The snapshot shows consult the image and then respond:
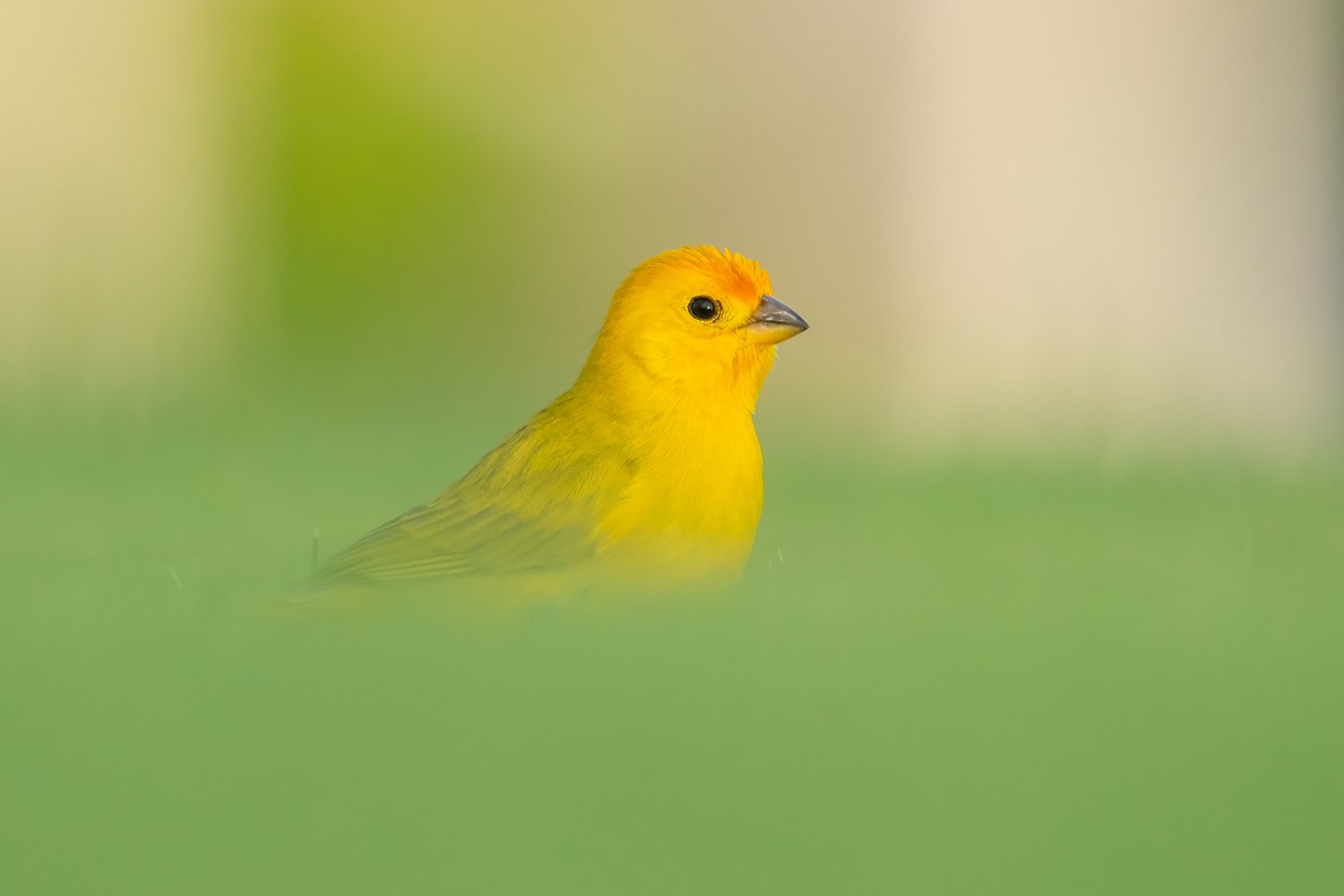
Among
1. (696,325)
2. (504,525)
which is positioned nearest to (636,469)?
(504,525)

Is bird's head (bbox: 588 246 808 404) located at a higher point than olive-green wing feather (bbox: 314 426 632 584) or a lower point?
higher

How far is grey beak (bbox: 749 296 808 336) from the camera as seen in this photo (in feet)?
8.26

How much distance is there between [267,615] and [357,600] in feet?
1.18

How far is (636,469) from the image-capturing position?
7.50 feet

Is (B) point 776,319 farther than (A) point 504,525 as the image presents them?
Yes

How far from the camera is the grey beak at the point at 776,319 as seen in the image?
8.26ft

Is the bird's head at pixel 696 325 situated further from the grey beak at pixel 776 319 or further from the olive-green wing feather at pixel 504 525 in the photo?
the olive-green wing feather at pixel 504 525

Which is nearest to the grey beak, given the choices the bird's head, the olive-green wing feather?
the bird's head

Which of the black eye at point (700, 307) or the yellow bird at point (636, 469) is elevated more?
the black eye at point (700, 307)

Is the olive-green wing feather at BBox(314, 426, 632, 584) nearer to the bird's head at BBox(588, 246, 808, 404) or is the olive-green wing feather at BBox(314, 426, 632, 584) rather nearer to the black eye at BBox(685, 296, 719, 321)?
the bird's head at BBox(588, 246, 808, 404)

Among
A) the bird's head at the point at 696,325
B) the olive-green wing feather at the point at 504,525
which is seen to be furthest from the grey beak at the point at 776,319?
the olive-green wing feather at the point at 504,525

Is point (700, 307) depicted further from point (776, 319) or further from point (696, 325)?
point (776, 319)

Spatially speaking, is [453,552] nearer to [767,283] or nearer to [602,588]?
[602,588]

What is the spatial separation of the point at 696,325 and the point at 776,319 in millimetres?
144
